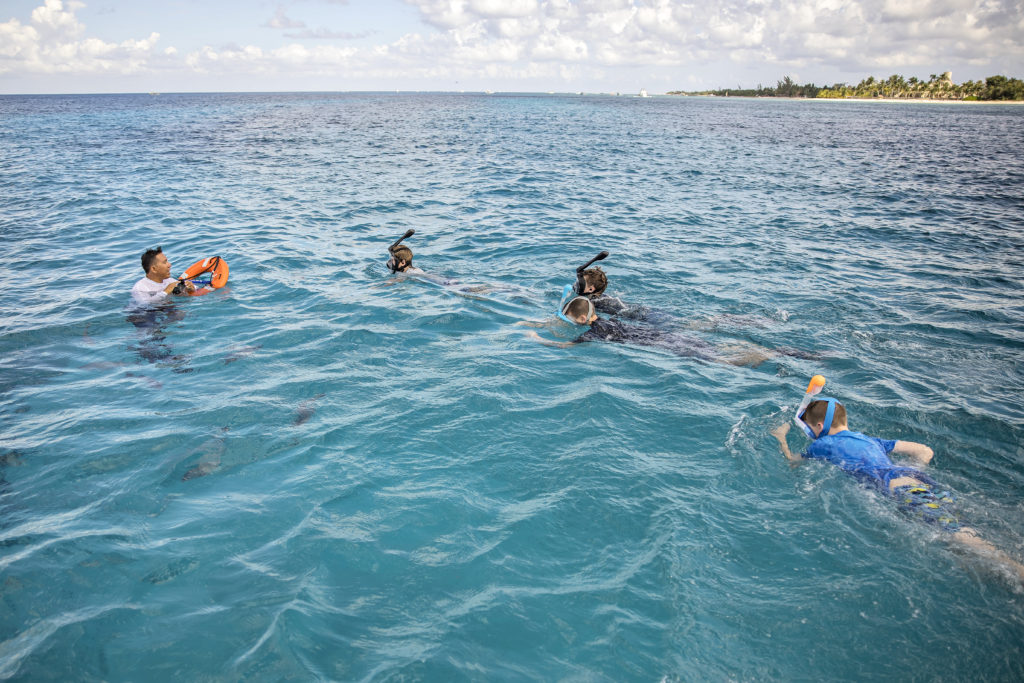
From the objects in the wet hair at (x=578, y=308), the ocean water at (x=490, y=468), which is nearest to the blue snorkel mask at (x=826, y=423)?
the ocean water at (x=490, y=468)

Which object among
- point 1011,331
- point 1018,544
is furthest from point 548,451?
point 1011,331

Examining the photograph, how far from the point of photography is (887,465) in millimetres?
5281

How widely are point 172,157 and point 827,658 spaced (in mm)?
36157

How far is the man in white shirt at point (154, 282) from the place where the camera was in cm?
965

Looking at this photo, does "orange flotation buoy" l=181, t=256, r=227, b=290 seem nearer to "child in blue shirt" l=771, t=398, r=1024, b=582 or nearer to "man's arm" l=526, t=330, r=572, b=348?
"man's arm" l=526, t=330, r=572, b=348

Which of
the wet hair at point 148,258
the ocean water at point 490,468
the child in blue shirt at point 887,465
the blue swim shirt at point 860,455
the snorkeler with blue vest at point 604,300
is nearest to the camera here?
the ocean water at point 490,468

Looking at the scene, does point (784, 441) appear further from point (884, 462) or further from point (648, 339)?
point (648, 339)

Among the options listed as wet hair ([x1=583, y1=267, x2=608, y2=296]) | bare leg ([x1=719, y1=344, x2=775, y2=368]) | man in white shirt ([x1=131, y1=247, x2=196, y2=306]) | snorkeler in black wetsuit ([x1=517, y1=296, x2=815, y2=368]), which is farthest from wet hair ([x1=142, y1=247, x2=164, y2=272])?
bare leg ([x1=719, y1=344, x2=775, y2=368])

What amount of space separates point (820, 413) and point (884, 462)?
745 millimetres

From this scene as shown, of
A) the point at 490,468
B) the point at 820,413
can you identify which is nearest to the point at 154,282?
the point at 490,468

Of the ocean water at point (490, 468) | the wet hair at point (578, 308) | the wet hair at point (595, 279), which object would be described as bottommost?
the ocean water at point (490, 468)

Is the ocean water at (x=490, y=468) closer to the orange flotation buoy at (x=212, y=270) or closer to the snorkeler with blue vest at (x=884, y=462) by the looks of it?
the snorkeler with blue vest at (x=884, y=462)

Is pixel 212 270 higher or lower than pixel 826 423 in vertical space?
higher

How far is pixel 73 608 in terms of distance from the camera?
13.2 ft
